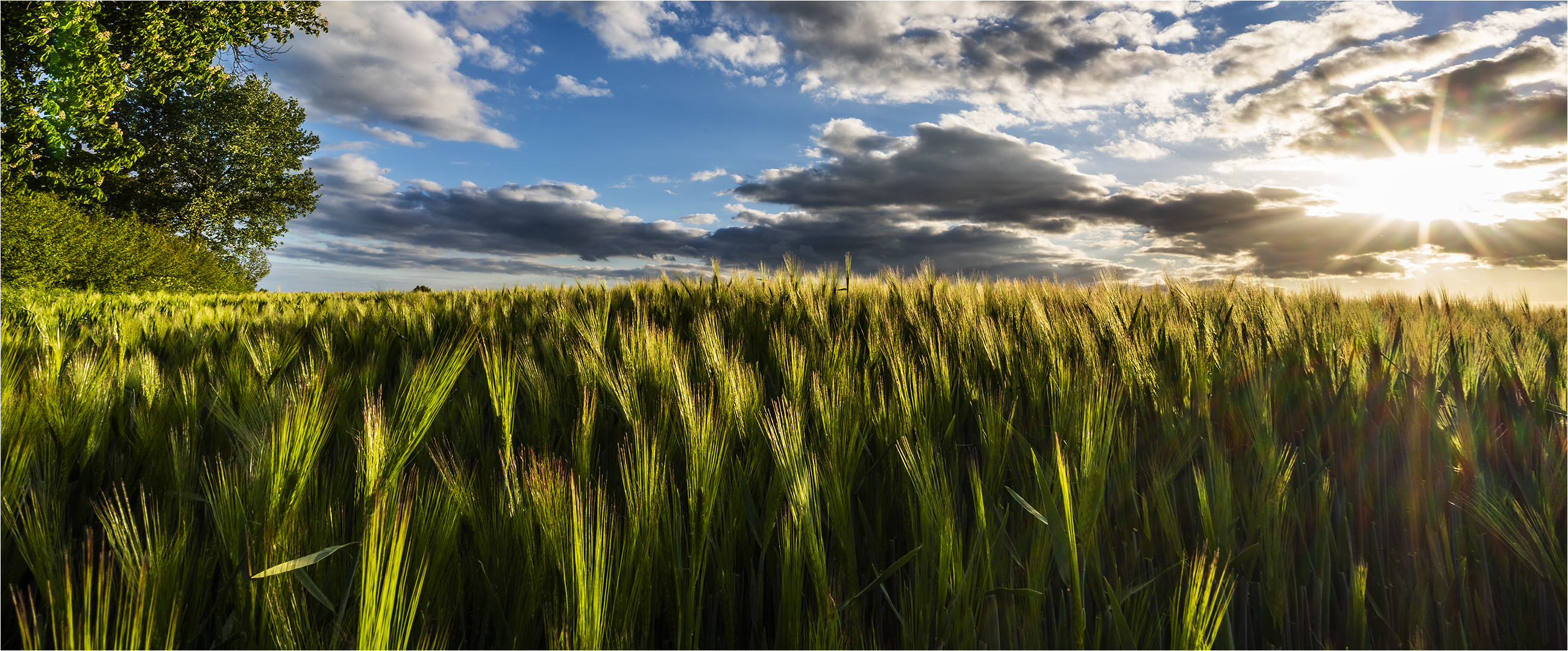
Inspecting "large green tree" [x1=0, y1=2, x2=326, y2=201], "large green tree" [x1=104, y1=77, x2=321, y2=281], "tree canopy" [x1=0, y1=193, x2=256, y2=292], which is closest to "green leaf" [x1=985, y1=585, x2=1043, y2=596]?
"large green tree" [x1=0, y1=2, x2=326, y2=201]

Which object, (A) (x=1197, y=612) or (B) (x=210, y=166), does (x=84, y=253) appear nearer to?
(B) (x=210, y=166)

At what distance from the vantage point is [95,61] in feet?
35.3

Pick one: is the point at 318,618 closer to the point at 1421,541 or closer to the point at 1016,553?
the point at 1016,553

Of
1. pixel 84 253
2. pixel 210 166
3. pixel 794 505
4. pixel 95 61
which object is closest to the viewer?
pixel 794 505

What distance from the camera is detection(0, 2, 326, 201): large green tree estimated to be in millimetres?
10336

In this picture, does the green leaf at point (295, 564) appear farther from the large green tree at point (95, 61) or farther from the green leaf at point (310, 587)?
the large green tree at point (95, 61)

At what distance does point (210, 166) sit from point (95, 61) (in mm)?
16227

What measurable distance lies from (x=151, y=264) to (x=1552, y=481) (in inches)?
1017

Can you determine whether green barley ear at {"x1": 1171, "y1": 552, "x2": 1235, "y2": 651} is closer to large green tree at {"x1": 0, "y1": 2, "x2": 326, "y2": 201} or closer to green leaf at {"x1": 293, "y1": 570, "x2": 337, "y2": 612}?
green leaf at {"x1": 293, "y1": 570, "x2": 337, "y2": 612}

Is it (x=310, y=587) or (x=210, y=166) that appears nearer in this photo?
(x=310, y=587)

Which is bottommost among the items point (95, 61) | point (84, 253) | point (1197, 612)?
point (1197, 612)

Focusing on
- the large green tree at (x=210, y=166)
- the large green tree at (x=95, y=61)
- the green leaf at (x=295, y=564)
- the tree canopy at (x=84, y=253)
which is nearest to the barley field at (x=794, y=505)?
the green leaf at (x=295, y=564)

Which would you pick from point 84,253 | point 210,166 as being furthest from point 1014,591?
point 210,166

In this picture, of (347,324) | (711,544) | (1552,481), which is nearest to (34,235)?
(347,324)
